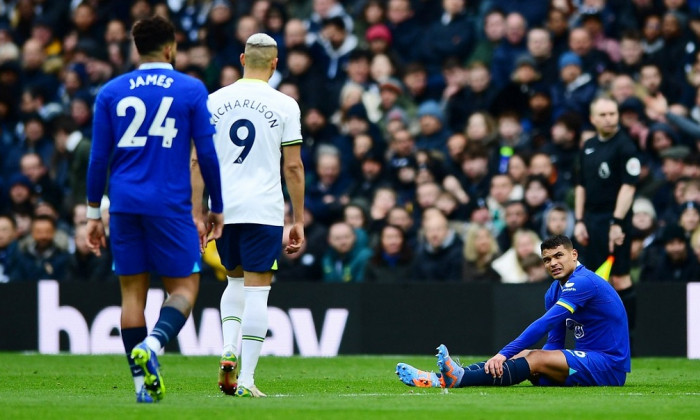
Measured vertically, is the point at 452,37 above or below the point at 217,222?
above

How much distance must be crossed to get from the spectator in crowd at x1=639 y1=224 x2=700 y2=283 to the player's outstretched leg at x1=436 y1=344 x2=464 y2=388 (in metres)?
5.41

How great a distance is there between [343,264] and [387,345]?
1.19 meters

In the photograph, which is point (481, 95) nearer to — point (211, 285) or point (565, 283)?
point (211, 285)

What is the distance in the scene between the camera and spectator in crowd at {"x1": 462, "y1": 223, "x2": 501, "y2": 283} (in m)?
15.0

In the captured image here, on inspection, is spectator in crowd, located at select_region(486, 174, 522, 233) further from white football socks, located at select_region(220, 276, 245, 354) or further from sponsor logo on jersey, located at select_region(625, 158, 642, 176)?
white football socks, located at select_region(220, 276, 245, 354)

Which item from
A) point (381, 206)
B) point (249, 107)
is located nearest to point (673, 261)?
point (381, 206)

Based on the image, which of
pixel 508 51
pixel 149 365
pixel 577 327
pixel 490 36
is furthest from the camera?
pixel 490 36

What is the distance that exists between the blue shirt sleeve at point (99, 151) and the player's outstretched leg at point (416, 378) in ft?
9.55

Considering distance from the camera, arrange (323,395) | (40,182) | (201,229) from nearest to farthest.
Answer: (201,229)
(323,395)
(40,182)

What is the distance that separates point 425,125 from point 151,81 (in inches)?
355

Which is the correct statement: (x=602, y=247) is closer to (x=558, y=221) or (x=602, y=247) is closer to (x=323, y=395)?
(x=558, y=221)

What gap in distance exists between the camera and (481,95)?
1702cm

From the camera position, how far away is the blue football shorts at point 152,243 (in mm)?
7984

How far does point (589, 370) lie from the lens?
1011cm
